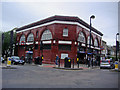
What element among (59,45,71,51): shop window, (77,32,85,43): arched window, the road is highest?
(77,32,85,43): arched window

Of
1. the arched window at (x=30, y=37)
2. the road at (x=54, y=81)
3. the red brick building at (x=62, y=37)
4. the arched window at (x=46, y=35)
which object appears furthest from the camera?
the arched window at (x=30, y=37)

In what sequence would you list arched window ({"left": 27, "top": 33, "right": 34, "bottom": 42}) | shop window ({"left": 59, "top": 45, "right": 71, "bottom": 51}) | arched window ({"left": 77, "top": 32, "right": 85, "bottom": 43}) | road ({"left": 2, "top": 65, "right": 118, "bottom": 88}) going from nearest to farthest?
road ({"left": 2, "top": 65, "right": 118, "bottom": 88}), shop window ({"left": 59, "top": 45, "right": 71, "bottom": 51}), arched window ({"left": 77, "top": 32, "right": 85, "bottom": 43}), arched window ({"left": 27, "top": 33, "right": 34, "bottom": 42})

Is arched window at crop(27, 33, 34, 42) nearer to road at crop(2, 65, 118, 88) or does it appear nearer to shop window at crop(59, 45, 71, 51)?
shop window at crop(59, 45, 71, 51)

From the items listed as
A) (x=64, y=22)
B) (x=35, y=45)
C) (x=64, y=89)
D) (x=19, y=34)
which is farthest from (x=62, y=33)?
(x=64, y=89)

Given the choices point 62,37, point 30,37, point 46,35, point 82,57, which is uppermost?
point 30,37

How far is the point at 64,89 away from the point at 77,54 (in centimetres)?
2567

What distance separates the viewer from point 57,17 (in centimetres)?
3138

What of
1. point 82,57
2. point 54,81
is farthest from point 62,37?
point 54,81

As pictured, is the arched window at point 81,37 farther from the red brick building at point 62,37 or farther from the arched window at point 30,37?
the arched window at point 30,37

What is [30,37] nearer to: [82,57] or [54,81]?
[82,57]

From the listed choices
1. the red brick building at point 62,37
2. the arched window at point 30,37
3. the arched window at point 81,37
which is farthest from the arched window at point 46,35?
the arched window at point 81,37

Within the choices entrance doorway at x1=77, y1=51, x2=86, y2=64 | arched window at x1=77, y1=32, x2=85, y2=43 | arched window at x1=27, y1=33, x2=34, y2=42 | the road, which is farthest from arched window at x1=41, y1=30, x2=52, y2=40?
the road

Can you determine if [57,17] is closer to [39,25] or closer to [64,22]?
[64,22]

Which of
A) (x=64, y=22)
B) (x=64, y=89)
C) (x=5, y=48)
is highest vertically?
(x=64, y=22)
